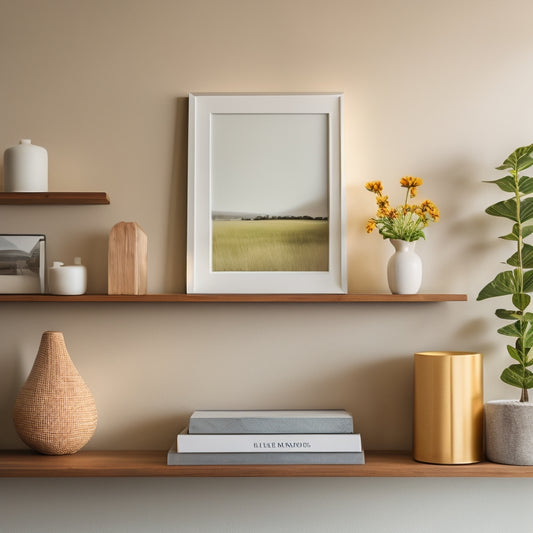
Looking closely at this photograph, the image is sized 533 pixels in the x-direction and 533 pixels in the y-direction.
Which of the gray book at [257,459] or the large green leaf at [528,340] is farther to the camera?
the large green leaf at [528,340]

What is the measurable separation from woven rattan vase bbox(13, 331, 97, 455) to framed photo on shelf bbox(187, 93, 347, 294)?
0.38m

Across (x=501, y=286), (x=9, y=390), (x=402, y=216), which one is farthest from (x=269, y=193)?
(x=9, y=390)

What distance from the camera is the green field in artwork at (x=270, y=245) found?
182cm

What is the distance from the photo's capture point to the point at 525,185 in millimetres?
1769

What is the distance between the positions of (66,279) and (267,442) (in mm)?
662

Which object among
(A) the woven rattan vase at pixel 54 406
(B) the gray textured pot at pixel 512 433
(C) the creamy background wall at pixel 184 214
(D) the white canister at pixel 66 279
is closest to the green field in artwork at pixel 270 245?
(C) the creamy background wall at pixel 184 214

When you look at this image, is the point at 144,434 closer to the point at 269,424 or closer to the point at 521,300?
the point at 269,424

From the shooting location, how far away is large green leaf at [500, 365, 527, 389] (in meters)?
1.74

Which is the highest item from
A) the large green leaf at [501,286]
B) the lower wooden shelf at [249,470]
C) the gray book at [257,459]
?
the large green leaf at [501,286]

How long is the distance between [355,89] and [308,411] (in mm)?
896

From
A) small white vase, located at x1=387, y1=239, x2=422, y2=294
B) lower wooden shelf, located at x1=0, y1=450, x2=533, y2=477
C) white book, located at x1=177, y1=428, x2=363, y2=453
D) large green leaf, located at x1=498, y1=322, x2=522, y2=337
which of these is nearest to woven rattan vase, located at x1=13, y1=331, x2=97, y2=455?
lower wooden shelf, located at x1=0, y1=450, x2=533, y2=477

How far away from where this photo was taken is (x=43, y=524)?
1.81 m

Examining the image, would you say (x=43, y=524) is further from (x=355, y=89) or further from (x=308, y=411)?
(x=355, y=89)

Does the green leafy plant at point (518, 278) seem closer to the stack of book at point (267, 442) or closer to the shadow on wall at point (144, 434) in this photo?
the stack of book at point (267, 442)
